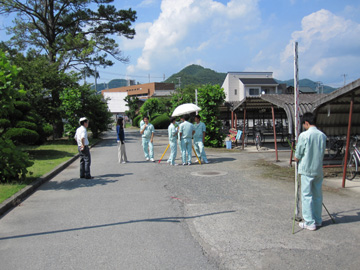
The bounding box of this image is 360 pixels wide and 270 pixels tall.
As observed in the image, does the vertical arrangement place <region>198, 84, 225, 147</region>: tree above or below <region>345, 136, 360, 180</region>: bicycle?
above

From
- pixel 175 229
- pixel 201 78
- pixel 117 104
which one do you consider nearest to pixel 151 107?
pixel 117 104

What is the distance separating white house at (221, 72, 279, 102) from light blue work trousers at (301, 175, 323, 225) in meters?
51.9

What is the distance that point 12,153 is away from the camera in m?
8.03

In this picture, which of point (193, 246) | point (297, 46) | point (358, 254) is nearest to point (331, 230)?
point (358, 254)

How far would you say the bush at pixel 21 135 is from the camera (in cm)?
1328

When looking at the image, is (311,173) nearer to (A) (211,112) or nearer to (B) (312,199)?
(B) (312,199)

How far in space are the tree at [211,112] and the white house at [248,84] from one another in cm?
3861

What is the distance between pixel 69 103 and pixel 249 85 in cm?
4091

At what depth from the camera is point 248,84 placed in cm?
5631

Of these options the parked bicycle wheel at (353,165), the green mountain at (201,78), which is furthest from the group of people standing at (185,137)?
the green mountain at (201,78)

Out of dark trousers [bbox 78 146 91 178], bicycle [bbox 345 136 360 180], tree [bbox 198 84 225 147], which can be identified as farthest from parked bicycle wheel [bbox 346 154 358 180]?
tree [bbox 198 84 225 147]

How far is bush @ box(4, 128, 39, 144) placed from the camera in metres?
13.3

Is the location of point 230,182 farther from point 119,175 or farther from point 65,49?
point 65,49

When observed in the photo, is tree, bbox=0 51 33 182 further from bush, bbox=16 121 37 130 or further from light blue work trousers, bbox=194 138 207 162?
light blue work trousers, bbox=194 138 207 162
